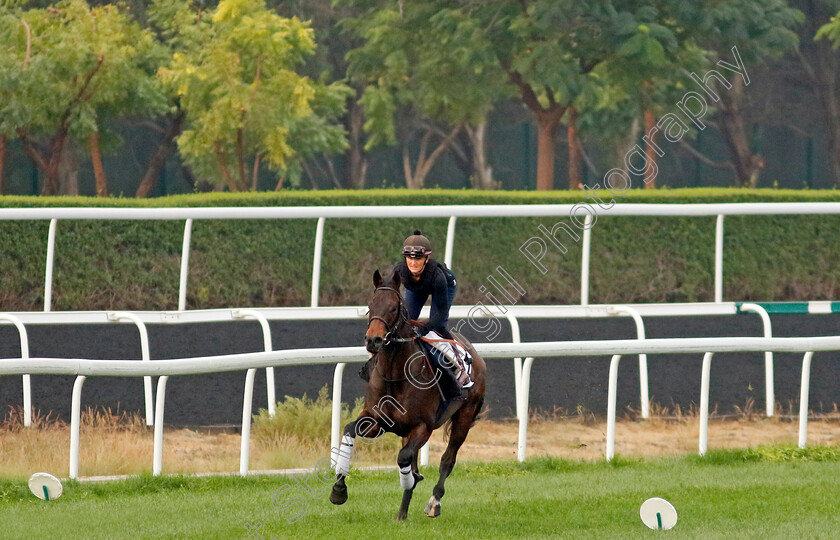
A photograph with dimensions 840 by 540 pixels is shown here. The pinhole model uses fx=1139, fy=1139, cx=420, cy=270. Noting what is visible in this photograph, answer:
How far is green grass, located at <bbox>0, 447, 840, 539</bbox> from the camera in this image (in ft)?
18.2

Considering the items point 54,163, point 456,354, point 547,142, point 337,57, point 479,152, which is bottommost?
point 456,354

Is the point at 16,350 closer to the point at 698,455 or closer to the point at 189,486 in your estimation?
the point at 189,486

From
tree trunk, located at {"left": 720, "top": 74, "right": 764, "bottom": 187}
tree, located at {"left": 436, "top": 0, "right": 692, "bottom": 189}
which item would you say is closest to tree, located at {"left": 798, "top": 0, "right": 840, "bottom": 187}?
tree trunk, located at {"left": 720, "top": 74, "right": 764, "bottom": 187}

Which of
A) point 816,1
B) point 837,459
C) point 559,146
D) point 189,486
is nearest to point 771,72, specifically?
point 816,1

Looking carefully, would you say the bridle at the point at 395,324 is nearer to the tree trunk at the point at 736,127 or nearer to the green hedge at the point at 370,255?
the green hedge at the point at 370,255

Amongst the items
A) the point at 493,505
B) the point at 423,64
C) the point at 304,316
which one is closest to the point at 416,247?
the point at 493,505

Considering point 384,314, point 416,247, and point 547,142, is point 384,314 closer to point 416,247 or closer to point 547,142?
point 416,247

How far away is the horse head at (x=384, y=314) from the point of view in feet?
17.2

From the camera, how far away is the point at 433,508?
5.82 meters

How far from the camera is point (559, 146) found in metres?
35.6

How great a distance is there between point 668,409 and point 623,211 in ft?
5.99

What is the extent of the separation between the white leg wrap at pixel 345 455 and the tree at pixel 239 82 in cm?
1223

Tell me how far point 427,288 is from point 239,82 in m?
12.6

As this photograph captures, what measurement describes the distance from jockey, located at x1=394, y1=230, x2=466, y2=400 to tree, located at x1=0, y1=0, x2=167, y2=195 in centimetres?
1255
